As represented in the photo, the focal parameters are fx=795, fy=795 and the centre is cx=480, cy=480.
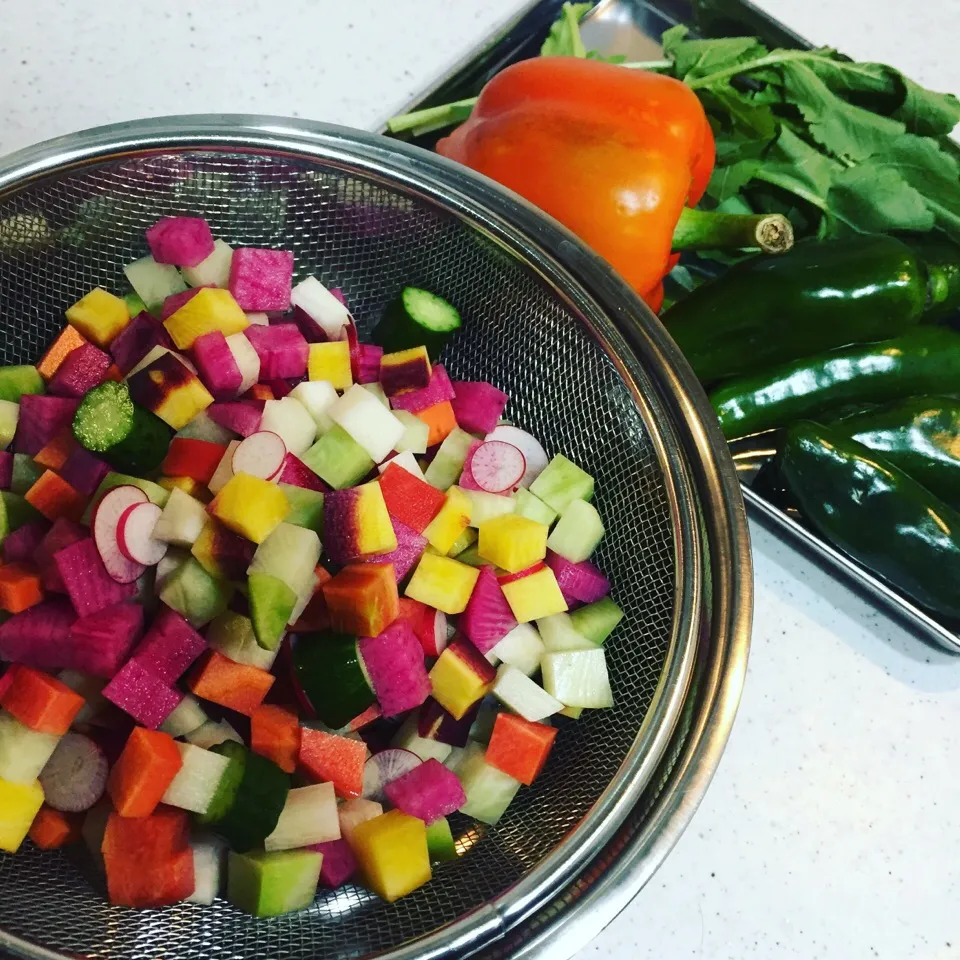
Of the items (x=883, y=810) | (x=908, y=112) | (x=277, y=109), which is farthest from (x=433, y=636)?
(x=908, y=112)

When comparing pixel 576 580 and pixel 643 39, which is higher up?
pixel 643 39

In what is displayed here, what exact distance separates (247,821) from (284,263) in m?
0.62

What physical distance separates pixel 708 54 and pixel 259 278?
30.6 inches

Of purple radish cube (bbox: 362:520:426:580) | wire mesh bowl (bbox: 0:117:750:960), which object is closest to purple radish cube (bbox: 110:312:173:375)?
wire mesh bowl (bbox: 0:117:750:960)

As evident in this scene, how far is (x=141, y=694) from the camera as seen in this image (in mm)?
758

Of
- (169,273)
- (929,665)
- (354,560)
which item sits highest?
(169,273)

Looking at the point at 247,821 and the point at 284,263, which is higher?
the point at 284,263

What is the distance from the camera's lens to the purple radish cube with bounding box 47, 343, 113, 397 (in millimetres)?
900

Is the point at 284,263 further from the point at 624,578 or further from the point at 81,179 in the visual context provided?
the point at 624,578

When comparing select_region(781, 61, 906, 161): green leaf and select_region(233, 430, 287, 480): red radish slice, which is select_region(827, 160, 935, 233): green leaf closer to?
select_region(781, 61, 906, 161): green leaf

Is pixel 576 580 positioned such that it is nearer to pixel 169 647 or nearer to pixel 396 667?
pixel 396 667

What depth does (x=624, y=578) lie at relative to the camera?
0.95 m

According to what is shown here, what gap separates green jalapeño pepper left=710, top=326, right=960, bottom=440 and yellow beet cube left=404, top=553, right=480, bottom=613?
0.50m

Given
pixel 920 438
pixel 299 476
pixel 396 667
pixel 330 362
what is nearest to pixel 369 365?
pixel 330 362
